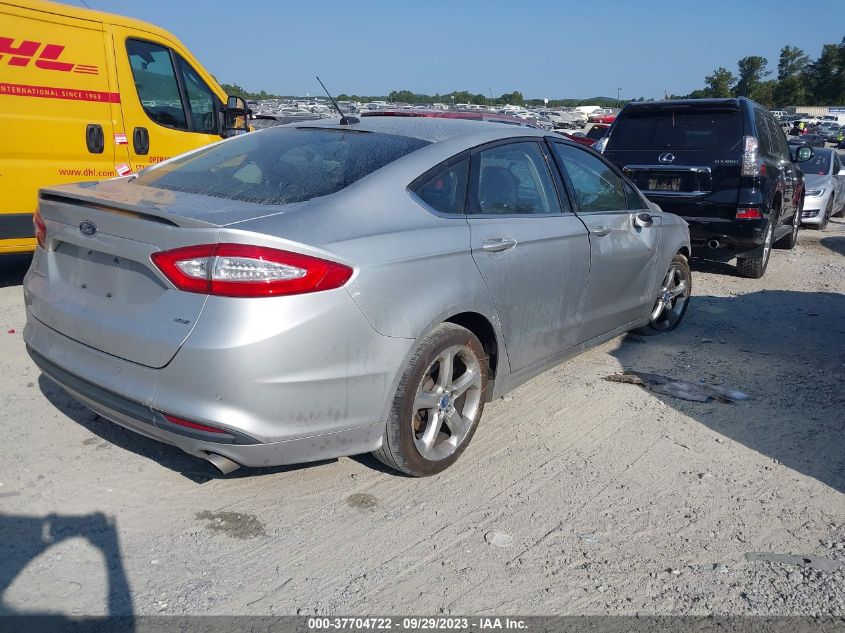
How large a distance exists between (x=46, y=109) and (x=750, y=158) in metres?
6.54

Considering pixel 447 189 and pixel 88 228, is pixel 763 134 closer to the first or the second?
pixel 447 189

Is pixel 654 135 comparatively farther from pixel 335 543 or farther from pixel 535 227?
pixel 335 543

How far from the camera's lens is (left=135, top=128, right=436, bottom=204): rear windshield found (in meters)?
3.28

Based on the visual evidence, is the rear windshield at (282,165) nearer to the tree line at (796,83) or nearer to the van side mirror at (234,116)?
the van side mirror at (234,116)

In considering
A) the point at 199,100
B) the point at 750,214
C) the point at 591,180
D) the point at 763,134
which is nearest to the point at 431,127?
the point at 591,180

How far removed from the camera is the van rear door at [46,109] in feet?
19.1

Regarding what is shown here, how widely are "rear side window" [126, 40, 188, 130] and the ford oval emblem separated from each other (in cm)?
413

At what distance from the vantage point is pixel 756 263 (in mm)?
8406

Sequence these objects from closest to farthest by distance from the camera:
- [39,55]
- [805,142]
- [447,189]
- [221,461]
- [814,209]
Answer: [221,461] → [447,189] → [39,55] → [814,209] → [805,142]

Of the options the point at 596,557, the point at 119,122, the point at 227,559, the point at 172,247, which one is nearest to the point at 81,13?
the point at 119,122

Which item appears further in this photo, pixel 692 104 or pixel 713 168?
pixel 692 104

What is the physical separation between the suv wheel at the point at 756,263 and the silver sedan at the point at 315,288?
4.86 meters

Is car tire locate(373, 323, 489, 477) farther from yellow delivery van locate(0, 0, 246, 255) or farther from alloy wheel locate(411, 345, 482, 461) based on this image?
yellow delivery van locate(0, 0, 246, 255)

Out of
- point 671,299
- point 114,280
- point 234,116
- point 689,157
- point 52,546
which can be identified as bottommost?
point 52,546
